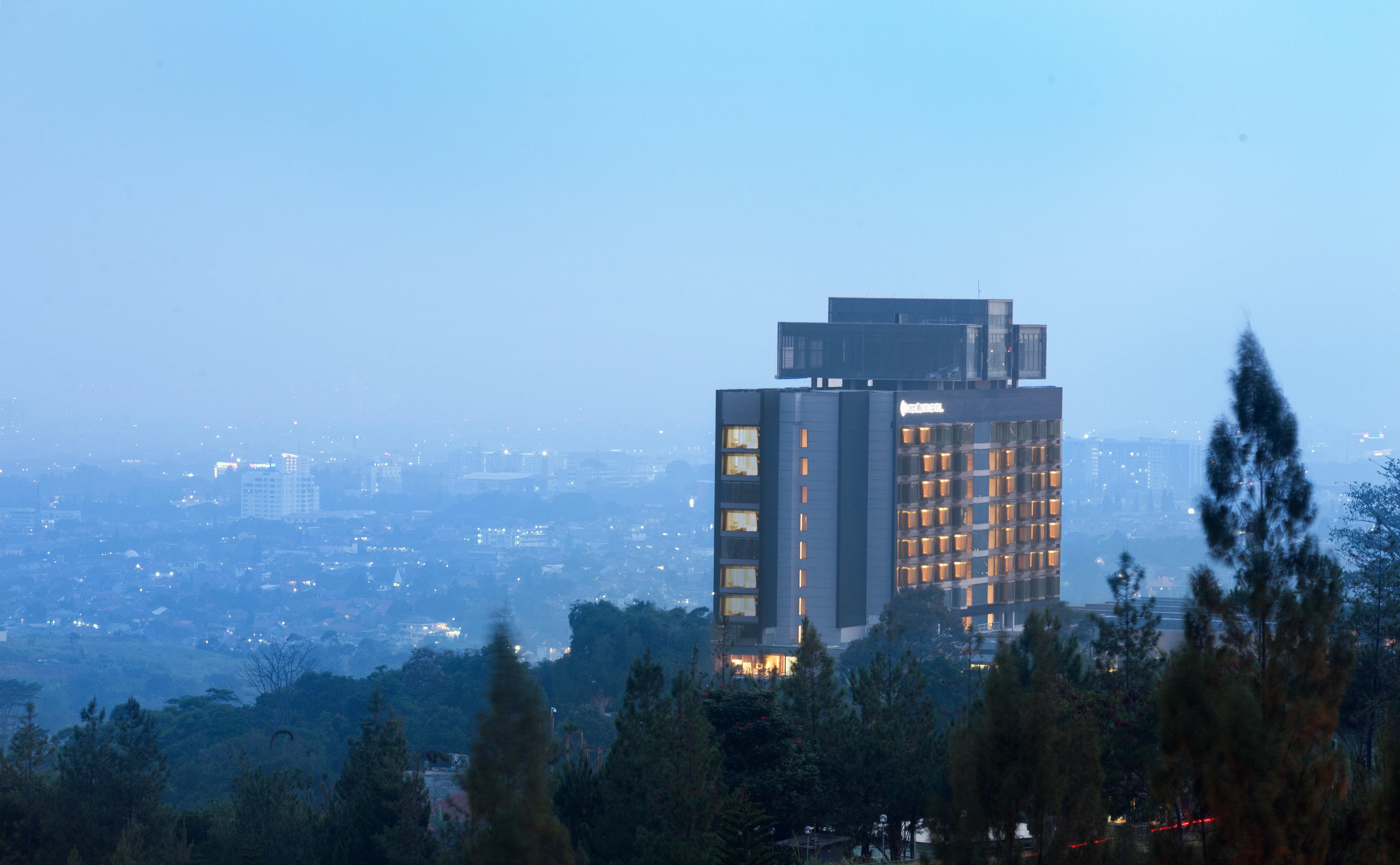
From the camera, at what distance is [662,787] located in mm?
28422

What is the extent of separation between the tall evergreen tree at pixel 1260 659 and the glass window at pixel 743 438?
6573 centimetres

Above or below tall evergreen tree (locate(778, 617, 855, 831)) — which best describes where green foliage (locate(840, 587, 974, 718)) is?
below

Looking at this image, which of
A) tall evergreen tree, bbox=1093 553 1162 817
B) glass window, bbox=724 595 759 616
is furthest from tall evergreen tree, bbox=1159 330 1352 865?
glass window, bbox=724 595 759 616

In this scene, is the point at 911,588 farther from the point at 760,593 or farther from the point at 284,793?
the point at 284,793

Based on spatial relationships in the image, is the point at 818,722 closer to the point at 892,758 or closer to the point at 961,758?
the point at 892,758

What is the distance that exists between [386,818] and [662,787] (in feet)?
28.8

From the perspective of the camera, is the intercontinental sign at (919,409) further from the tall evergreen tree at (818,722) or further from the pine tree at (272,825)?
the pine tree at (272,825)

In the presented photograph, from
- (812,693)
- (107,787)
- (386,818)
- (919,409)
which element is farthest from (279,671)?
(812,693)

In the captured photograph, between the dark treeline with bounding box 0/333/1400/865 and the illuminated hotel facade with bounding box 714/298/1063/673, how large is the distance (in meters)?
14.3

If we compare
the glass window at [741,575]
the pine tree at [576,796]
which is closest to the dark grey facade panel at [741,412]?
the glass window at [741,575]

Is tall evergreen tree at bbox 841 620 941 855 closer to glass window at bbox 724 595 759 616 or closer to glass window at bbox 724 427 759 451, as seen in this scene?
glass window at bbox 724 595 759 616

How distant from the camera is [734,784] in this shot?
33188 mm

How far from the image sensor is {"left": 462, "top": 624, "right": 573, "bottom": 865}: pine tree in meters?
Result: 16.3

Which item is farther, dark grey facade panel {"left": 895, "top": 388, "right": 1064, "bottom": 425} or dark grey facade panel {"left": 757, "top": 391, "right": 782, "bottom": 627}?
dark grey facade panel {"left": 895, "top": 388, "right": 1064, "bottom": 425}
